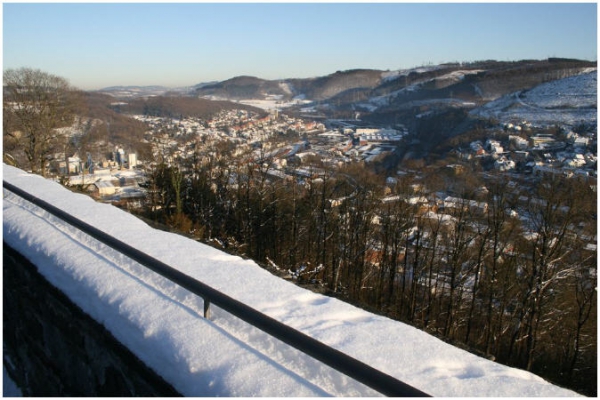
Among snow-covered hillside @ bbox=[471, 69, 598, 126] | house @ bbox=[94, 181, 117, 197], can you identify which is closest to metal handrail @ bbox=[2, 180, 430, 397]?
house @ bbox=[94, 181, 117, 197]

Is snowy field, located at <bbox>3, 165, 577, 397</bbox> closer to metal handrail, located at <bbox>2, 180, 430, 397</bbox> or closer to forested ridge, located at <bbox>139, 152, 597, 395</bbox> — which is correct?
metal handrail, located at <bbox>2, 180, 430, 397</bbox>

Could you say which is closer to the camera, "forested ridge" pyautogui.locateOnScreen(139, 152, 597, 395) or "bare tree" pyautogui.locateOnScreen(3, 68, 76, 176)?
"forested ridge" pyautogui.locateOnScreen(139, 152, 597, 395)

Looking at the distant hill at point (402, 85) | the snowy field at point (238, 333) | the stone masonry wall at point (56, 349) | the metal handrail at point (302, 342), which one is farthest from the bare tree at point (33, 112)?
the distant hill at point (402, 85)

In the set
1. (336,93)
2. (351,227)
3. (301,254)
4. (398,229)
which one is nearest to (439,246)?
(398,229)

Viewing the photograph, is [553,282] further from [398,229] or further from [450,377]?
[450,377]

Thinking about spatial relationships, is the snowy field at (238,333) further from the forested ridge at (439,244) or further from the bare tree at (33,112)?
the bare tree at (33,112)

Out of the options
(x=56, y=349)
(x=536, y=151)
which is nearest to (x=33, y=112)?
(x=56, y=349)

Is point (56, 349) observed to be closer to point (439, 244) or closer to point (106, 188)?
point (439, 244)
